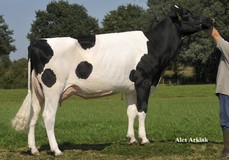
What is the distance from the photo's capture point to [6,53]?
119 meters

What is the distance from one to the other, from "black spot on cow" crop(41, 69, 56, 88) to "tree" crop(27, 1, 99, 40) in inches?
3510

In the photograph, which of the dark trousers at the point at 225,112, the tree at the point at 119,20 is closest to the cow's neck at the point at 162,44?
the dark trousers at the point at 225,112

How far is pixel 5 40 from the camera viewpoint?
12019cm

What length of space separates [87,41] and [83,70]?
0.77 m

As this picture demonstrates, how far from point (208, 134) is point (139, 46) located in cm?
429

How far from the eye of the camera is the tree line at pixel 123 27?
7194cm

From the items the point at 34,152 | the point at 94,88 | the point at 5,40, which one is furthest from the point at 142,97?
the point at 5,40

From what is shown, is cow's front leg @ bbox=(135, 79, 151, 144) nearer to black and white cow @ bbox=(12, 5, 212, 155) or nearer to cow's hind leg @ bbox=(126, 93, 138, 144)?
black and white cow @ bbox=(12, 5, 212, 155)

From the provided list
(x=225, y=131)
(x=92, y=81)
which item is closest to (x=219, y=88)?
(x=225, y=131)

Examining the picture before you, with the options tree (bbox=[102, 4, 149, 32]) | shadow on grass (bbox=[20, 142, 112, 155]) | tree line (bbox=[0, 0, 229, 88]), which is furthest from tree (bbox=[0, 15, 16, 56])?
shadow on grass (bbox=[20, 142, 112, 155])

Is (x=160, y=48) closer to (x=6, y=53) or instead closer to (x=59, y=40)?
(x=59, y=40)

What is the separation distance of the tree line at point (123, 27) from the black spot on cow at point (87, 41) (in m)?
37.5

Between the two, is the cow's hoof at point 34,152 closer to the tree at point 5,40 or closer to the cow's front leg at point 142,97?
the cow's front leg at point 142,97

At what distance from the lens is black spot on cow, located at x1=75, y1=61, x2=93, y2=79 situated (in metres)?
9.84
